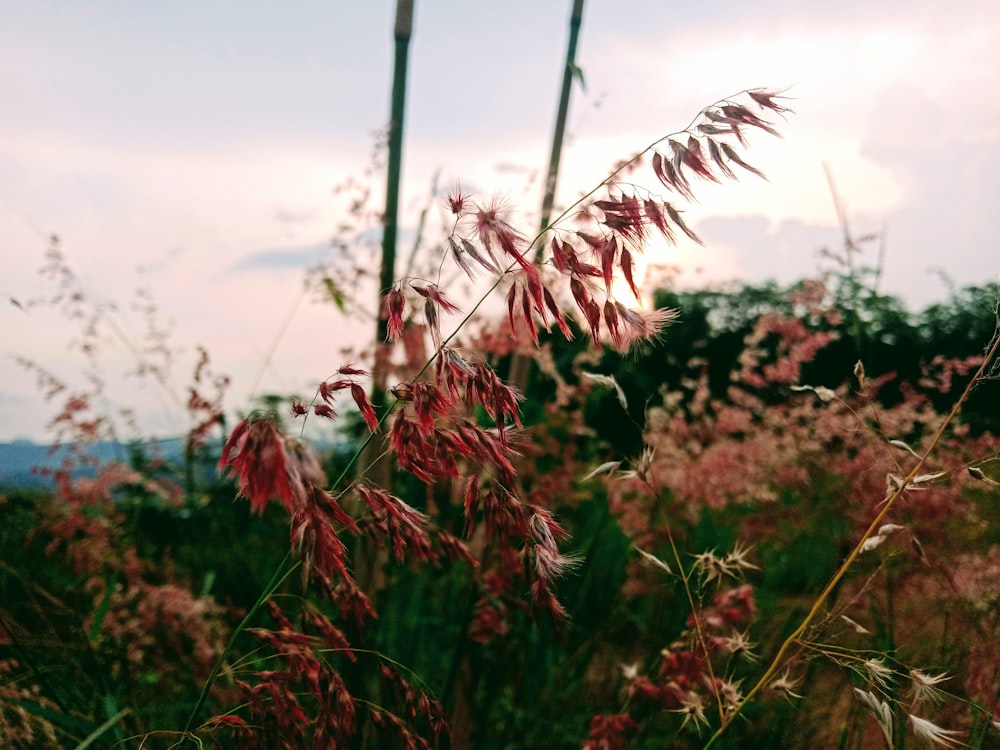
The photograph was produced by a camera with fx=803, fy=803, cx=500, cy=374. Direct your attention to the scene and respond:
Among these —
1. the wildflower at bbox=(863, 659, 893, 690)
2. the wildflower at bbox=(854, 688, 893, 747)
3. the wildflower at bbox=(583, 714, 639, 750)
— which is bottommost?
the wildflower at bbox=(583, 714, 639, 750)

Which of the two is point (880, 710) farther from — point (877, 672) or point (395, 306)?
point (395, 306)

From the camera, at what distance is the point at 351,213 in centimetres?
368

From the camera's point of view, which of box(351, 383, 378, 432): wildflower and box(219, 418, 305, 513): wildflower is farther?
box(351, 383, 378, 432): wildflower

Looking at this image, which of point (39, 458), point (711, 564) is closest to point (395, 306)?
A: point (711, 564)

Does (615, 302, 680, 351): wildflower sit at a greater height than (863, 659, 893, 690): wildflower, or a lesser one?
greater

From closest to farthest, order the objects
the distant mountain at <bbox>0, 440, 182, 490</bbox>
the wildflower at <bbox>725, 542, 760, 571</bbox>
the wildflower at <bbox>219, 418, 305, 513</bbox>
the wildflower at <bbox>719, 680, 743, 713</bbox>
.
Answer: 1. the wildflower at <bbox>219, 418, 305, 513</bbox>
2. the wildflower at <bbox>719, 680, 743, 713</bbox>
3. the wildflower at <bbox>725, 542, 760, 571</bbox>
4. the distant mountain at <bbox>0, 440, 182, 490</bbox>

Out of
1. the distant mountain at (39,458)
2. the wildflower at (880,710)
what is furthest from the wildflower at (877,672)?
the distant mountain at (39,458)

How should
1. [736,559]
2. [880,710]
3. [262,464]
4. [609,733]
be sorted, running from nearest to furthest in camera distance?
[262,464]
[880,710]
[736,559]
[609,733]

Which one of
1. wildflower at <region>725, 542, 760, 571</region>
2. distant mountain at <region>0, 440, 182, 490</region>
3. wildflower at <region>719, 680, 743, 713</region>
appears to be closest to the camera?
wildflower at <region>719, 680, 743, 713</region>

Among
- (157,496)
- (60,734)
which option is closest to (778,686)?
(60,734)

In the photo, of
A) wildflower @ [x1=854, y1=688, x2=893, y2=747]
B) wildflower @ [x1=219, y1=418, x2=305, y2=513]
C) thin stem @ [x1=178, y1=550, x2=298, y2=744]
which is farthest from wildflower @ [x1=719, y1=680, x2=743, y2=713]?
wildflower @ [x1=219, y1=418, x2=305, y2=513]

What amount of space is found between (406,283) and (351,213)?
242 centimetres

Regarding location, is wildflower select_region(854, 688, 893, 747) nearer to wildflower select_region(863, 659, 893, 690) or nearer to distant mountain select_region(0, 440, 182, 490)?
wildflower select_region(863, 659, 893, 690)

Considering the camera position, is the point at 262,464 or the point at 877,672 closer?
the point at 262,464
